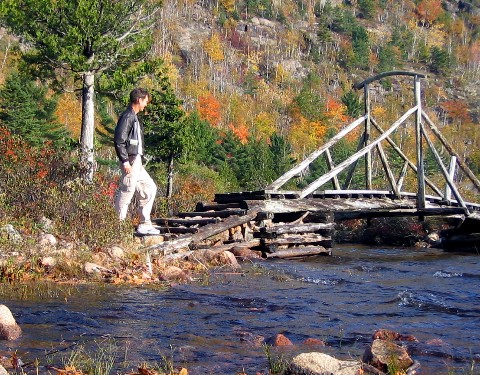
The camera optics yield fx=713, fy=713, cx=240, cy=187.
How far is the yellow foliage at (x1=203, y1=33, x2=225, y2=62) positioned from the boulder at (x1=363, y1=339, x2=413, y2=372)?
116024mm

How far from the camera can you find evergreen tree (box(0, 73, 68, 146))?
112 feet

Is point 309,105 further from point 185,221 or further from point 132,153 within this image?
point 132,153

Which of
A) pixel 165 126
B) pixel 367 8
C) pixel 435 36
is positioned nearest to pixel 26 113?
pixel 165 126

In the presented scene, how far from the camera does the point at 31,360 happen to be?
16.0 ft

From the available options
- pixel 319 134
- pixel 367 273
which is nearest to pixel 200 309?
pixel 367 273

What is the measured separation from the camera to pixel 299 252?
14.2 metres

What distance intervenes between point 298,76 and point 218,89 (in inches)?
890

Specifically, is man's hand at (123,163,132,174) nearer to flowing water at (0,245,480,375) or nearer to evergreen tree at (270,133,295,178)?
flowing water at (0,245,480,375)

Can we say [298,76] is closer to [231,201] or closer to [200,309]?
[231,201]

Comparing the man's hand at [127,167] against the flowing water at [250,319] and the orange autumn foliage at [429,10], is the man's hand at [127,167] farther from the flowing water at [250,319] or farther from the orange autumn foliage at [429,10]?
the orange autumn foliage at [429,10]

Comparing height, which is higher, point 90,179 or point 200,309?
point 90,179

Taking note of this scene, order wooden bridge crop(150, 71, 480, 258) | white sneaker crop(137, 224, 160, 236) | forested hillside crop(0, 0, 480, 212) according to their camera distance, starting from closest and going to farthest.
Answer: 1. white sneaker crop(137, 224, 160, 236)
2. wooden bridge crop(150, 71, 480, 258)
3. forested hillside crop(0, 0, 480, 212)

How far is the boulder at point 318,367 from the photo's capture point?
14.4 feet

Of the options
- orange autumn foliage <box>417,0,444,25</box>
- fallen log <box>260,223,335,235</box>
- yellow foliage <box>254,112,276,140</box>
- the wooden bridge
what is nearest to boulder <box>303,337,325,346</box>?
the wooden bridge
